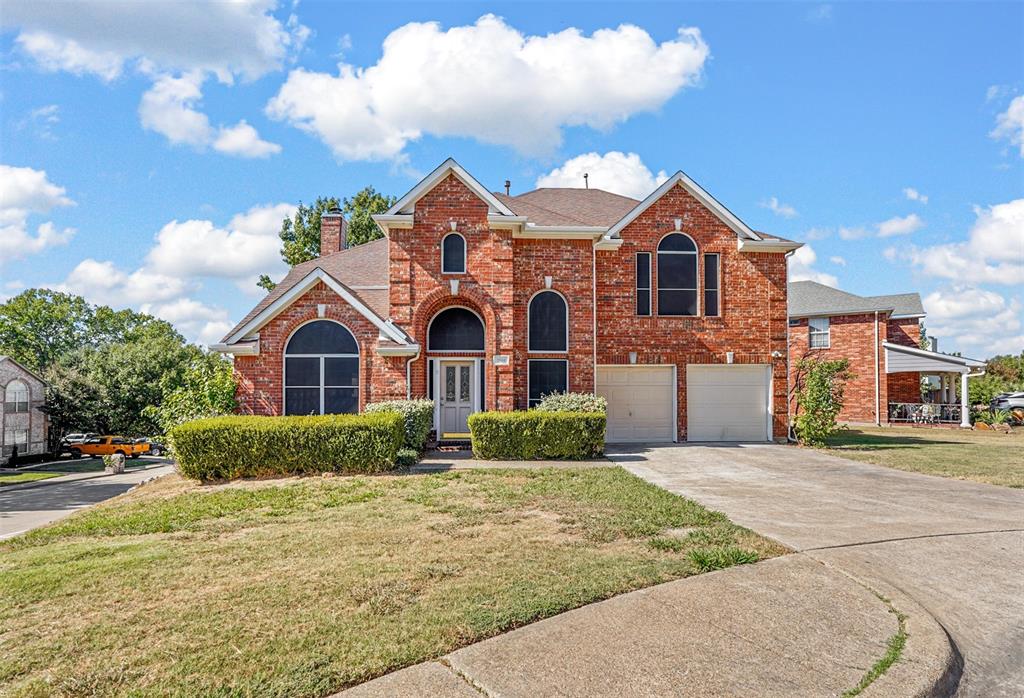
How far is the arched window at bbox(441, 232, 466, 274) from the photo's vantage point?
17688 mm

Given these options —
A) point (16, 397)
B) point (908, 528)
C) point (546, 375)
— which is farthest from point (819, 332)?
point (16, 397)

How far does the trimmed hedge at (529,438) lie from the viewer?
1478 centimetres

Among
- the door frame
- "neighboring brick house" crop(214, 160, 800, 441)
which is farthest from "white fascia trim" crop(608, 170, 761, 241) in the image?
the door frame

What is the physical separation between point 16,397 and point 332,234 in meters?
23.6

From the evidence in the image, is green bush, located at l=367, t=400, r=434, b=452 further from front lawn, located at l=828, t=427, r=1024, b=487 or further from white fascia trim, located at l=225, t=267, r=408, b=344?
front lawn, located at l=828, t=427, r=1024, b=487

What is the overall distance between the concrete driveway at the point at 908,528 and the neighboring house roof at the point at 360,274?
8.88 meters

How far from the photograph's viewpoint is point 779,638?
181 inches

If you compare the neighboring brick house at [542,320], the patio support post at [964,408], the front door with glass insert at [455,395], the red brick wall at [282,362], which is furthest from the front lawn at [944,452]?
the red brick wall at [282,362]

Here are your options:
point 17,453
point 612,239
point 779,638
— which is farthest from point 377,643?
point 17,453

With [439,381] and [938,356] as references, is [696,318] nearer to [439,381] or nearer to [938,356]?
[439,381]

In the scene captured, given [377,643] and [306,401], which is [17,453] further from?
[377,643]

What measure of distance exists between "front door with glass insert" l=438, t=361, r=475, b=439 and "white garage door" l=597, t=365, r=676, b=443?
165 inches

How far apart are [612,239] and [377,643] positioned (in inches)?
612

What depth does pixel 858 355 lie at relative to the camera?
95.3 feet
